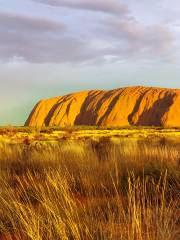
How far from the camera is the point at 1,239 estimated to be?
5.07 m

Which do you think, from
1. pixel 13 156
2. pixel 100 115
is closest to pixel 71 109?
pixel 100 115

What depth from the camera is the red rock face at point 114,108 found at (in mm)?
113175

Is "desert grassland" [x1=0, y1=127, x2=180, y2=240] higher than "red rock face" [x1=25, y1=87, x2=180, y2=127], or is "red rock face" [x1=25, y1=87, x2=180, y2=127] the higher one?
"desert grassland" [x1=0, y1=127, x2=180, y2=240]

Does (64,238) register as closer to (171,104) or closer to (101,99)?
(171,104)

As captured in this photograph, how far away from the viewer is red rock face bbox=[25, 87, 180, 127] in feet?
371

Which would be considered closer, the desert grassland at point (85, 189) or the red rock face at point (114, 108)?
the desert grassland at point (85, 189)

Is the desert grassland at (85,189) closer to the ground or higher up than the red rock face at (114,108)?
higher up

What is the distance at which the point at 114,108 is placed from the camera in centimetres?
12162

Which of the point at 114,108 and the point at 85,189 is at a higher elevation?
the point at 85,189

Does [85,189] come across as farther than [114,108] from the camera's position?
No

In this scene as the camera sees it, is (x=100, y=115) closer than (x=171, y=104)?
No

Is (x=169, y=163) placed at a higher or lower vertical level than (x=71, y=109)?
higher

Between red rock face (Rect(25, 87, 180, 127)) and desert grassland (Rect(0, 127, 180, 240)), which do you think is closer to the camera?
desert grassland (Rect(0, 127, 180, 240))

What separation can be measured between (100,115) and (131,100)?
8660 millimetres
